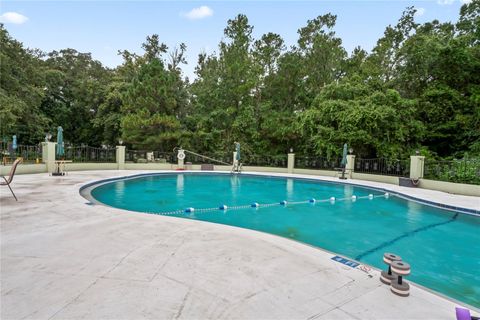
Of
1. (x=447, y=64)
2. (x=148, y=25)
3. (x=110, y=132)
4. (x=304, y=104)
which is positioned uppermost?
(x=148, y=25)

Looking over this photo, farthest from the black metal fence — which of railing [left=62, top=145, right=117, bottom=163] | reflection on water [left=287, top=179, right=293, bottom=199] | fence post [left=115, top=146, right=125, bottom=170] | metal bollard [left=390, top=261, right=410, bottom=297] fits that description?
metal bollard [left=390, top=261, right=410, bottom=297]

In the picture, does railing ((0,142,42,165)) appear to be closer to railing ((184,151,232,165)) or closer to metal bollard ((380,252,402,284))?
railing ((184,151,232,165))

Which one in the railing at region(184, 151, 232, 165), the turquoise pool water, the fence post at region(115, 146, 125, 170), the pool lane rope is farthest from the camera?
the railing at region(184, 151, 232, 165)

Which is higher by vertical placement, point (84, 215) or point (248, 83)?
point (248, 83)

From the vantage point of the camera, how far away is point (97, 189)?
9773mm

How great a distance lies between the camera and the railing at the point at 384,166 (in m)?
13.8

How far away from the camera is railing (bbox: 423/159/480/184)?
34.8 ft

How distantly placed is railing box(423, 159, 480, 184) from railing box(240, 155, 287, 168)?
8508 mm

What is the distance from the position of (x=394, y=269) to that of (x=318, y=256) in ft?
3.32

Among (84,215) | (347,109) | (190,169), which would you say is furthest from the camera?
(190,169)

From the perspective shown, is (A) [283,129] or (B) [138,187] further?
(A) [283,129]

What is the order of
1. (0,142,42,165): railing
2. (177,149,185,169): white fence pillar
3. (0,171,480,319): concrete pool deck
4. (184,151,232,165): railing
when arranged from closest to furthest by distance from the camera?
1. (0,171,480,319): concrete pool deck
2. (0,142,42,165): railing
3. (177,149,185,169): white fence pillar
4. (184,151,232,165): railing

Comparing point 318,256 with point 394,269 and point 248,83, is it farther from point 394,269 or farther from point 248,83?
point 248,83

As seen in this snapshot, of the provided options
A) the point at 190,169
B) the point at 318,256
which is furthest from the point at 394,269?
the point at 190,169
